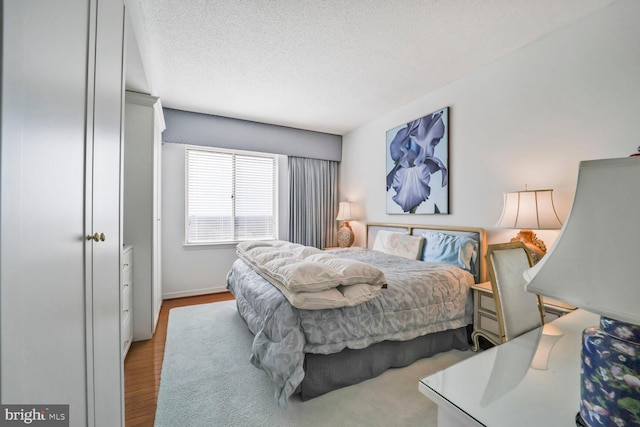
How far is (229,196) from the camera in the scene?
452cm

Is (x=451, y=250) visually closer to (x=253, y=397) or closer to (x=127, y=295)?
(x=253, y=397)

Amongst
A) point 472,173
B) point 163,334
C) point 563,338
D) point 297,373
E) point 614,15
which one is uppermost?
point 614,15

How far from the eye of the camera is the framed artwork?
317 cm

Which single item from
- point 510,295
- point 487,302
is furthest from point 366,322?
point 487,302

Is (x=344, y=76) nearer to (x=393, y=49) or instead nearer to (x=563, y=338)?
(x=393, y=49)

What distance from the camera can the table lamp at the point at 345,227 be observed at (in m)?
4.66

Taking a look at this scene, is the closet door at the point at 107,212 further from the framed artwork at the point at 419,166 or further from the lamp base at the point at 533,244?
the framed artwork at the point at 419,166

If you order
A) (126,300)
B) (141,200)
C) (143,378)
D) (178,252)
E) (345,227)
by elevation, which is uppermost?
(141,200)

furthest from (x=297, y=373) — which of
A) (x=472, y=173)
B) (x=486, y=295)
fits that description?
(x=472, y=173)

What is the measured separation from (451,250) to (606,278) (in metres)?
2.45

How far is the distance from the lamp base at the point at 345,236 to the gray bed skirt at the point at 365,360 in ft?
8.09

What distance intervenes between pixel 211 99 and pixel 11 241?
3.54 m

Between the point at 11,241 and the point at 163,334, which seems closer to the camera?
the point at 11,241

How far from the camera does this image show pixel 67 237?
0.73 meters
